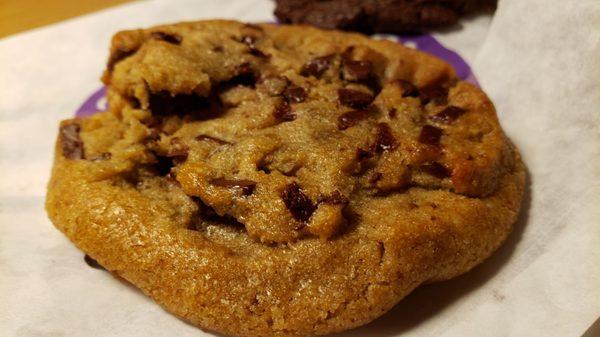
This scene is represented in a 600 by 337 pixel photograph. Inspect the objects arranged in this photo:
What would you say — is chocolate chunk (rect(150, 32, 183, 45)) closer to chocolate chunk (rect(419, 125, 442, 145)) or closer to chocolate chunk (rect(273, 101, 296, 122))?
chocolate chunk (rect(273, 101, 296, 122))

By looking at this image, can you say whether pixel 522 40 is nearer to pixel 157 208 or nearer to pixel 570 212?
pixel 570 212

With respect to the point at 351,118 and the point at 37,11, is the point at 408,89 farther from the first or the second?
the point at 37,11

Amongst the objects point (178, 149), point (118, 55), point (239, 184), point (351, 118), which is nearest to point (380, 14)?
point (351, 118)

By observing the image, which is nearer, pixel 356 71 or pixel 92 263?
pixel 92 263

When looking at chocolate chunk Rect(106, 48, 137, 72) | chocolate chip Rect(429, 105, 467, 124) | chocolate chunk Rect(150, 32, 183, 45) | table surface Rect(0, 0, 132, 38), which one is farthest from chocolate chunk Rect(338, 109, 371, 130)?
table surface Rect(0, 0, 132, 38)

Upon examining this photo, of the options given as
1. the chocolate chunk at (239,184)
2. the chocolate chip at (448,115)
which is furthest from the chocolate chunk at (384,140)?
the chocolate chunk at (239,184)

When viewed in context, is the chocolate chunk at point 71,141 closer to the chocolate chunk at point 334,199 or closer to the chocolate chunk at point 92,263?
A: the chocolate chunk at point 92,263
